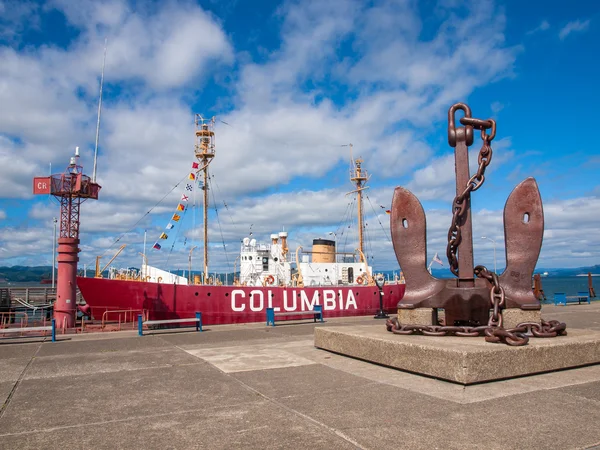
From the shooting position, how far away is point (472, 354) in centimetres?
578

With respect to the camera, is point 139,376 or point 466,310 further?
point 466,310

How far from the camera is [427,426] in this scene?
171 inches

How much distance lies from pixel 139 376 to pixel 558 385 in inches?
228

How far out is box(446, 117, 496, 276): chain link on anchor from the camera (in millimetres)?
8211

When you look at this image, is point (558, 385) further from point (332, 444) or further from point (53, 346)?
point (53, 346)

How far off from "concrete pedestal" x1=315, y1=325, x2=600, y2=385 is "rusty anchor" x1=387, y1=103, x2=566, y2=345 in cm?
73

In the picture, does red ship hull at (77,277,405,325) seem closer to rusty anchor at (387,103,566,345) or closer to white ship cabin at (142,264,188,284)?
white ship cabin at (142,264,188,284)

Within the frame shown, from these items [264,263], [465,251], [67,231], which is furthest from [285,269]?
[465,251]

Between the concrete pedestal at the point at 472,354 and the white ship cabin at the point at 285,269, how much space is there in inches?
676

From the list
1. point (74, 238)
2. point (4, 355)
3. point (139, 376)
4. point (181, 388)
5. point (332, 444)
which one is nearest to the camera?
point (332, 444)

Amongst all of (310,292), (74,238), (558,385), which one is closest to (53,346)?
(74,238)

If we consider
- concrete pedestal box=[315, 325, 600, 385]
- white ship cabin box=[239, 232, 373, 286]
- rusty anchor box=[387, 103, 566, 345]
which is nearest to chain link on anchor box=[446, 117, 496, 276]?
rusty anchor box=[387, 103, 566, 345]

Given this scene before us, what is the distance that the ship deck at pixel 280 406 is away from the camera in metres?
4.09

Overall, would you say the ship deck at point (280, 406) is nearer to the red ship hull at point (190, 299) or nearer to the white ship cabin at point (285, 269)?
the red ship hull at point (190, 299)
